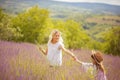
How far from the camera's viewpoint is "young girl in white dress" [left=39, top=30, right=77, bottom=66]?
13.5ft

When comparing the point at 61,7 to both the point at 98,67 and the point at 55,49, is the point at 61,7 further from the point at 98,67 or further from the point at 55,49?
the point at 98,67

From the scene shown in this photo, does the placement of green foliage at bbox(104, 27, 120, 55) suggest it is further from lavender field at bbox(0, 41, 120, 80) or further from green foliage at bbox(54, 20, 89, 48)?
green foliage at bbox(54, 20, 89, 48)

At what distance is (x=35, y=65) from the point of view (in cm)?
425

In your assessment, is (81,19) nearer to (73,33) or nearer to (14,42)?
(73,33)

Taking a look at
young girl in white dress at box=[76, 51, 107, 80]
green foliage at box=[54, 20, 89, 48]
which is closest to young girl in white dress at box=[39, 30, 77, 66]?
young girl in white dress at box=[76, 51, 107, 80]

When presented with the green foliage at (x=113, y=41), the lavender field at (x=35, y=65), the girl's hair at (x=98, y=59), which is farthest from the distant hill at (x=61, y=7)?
the girl's hair at (x=98, y=59)

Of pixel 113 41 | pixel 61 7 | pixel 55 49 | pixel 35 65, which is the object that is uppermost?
pixel 61 7

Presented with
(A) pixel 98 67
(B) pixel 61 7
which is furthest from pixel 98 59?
(B) pixel 61 7

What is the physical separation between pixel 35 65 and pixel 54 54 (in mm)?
290

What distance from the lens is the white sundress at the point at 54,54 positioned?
4133mm

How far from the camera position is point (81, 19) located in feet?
16.4

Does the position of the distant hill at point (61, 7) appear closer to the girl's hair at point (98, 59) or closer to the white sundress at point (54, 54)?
the white sundress at point (54, 54)

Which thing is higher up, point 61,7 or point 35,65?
point 61,7

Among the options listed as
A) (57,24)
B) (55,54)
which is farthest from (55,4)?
(55,54)
